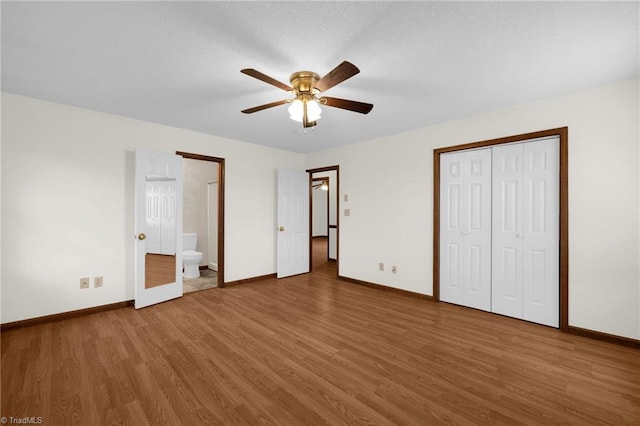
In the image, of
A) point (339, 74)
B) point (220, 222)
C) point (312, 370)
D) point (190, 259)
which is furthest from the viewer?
point (190, 259)

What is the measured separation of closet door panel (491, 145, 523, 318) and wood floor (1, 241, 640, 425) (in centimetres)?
27

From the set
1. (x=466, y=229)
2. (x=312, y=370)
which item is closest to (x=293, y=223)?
(x=466, y=229)

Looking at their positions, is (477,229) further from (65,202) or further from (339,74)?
(65,202)

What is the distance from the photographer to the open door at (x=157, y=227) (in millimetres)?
3404

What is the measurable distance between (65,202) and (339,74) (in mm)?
3405

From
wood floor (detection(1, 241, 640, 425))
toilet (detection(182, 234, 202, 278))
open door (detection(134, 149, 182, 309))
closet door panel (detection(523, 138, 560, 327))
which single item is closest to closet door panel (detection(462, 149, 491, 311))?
wood floor (detection(1, 241, 640, 425))

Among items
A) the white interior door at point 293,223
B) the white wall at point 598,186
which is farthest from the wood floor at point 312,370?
the white interior door at point 293,223

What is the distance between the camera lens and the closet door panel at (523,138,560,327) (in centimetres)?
288

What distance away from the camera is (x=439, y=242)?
374cm

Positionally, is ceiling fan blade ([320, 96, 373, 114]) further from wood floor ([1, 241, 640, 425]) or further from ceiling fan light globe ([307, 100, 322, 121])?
wood floor ([1, 241, 640, 425])

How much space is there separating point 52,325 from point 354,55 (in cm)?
408

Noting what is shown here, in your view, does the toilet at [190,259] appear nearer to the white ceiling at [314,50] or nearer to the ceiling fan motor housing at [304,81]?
the white ceiling at [314,50]

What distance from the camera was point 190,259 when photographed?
492cm

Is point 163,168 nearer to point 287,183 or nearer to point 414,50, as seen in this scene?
point 287,183
